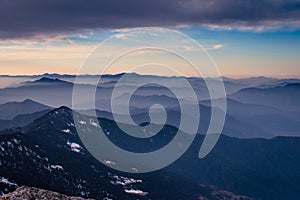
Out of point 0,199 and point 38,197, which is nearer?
point 0,199

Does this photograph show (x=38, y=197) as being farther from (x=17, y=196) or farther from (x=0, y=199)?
(x=0, y=199)

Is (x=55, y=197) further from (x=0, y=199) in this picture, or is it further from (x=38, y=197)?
(x=0, y=199)

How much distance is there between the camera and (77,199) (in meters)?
112

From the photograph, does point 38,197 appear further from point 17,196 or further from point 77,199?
point 77,199

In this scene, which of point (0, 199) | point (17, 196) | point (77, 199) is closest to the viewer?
point (0, 199)

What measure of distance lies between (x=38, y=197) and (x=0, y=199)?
11509 millimetres

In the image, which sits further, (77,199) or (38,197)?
(77,199)

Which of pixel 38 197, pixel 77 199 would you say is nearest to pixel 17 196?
pixel 38 197

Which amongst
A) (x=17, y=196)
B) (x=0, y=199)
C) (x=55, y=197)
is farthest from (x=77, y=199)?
(x=0, y=199)

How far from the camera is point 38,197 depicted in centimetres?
10081

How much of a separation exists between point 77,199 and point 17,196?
757 inches

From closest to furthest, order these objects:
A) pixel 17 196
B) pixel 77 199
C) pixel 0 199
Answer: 1. pixel 0 199
2. pixel 17 196
3. pixel 77 199

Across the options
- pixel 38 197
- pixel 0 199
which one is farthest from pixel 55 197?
pixel 0 199

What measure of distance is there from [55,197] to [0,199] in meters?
16.9
